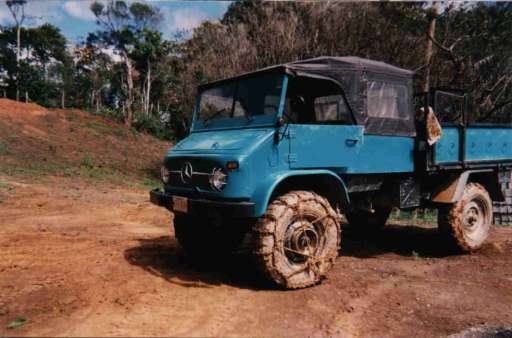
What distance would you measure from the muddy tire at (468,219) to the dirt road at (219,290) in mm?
255

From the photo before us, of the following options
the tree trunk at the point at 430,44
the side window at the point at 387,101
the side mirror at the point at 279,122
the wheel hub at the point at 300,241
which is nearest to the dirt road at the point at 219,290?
the wheel hub at the point at 300,241

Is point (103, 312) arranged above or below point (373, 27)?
below

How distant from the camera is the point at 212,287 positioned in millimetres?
4430

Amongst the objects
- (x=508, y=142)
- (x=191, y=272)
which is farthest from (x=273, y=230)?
(x=508, y=142)

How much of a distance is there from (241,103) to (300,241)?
6.14 feet

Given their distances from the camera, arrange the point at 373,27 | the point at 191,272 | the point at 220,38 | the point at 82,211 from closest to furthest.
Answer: the point at 191,272, the point at 82,211, the point at 373,27, the point at 220,38

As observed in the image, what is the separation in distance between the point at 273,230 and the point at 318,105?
2.11 metres

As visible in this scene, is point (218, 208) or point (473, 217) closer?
point (218, 208)

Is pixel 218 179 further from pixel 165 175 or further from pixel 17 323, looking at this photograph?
pixel 17 323

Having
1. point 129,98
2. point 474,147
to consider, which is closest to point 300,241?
point 474,147

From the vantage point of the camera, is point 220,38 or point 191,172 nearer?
point 191,172

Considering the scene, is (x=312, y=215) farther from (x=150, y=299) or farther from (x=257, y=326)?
(x=150, y=299)

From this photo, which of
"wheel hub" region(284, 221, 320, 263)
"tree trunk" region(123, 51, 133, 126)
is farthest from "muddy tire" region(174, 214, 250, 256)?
"tree trunk" region(123, 51, 133, 126)

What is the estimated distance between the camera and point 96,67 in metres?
39.9
